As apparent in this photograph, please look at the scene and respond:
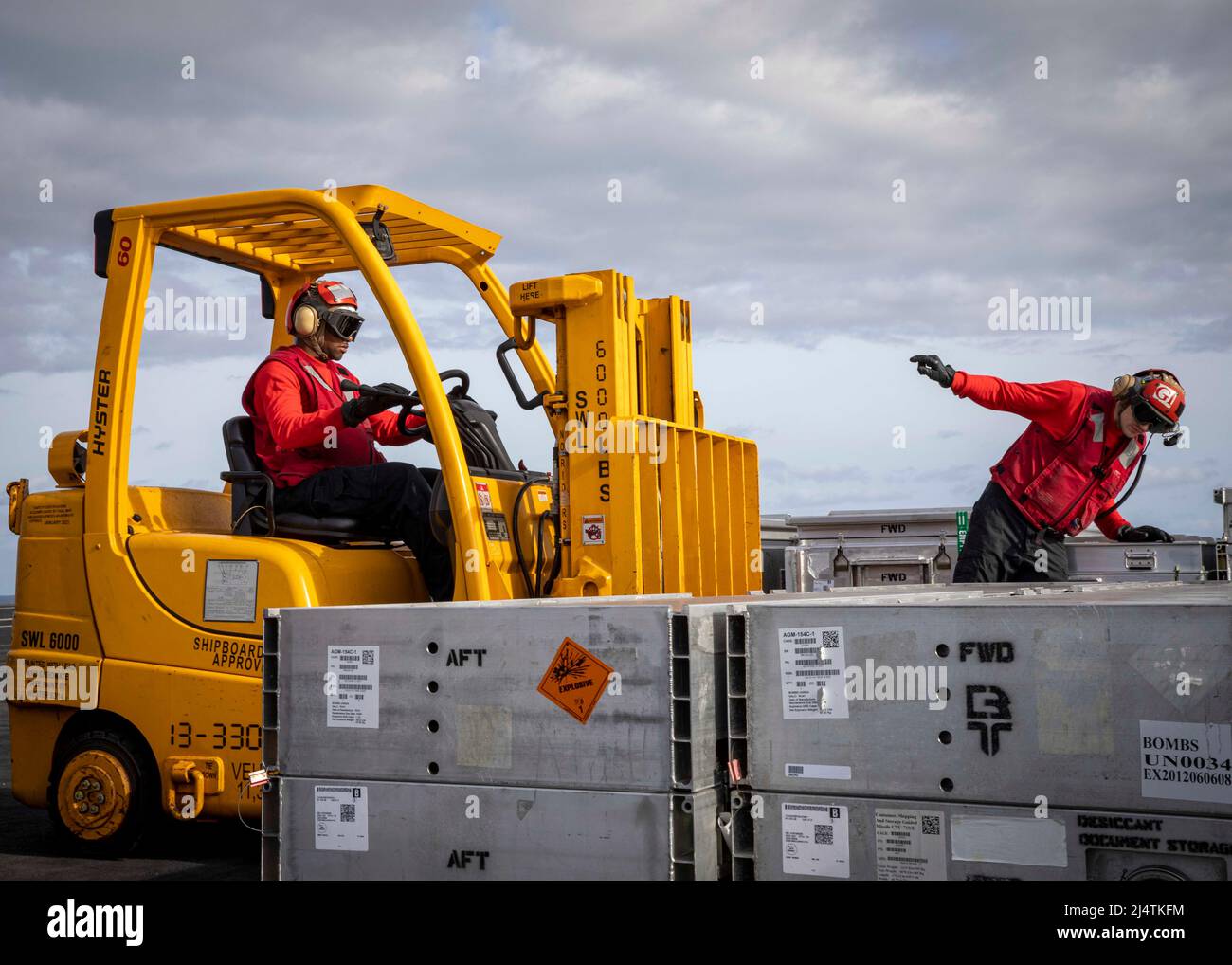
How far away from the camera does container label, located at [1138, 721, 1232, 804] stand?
268 cm

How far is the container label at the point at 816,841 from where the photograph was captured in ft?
9.87

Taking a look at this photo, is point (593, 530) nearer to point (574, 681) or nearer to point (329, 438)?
point (329, 438)

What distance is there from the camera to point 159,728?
19.1 ft

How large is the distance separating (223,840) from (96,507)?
1740 mm

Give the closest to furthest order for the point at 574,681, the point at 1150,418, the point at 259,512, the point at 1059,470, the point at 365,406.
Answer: the point at 574,681
the point at 365,406
the point at 259,512
the point at 1150,418
the point at 1059,470

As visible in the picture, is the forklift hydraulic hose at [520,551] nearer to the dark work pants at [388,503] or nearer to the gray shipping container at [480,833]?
the dark work pants at [388,503]

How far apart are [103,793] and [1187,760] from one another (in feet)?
15.7

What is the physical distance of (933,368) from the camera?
6371 millimetres

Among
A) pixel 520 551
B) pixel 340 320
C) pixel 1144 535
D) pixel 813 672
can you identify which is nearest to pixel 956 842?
pixel 813 672

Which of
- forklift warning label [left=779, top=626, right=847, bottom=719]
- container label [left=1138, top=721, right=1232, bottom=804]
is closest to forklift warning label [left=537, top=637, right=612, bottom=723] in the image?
forklift warning label [left=779, top=626, right=847, bottom=719]

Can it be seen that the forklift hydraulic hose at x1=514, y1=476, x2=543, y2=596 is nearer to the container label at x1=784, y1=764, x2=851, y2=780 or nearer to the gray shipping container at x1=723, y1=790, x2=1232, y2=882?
the gray shipping container at x1=723, y1=790, x2=1232, y2=882

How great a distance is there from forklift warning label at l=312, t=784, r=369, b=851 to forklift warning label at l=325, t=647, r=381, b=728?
0.18 metres
